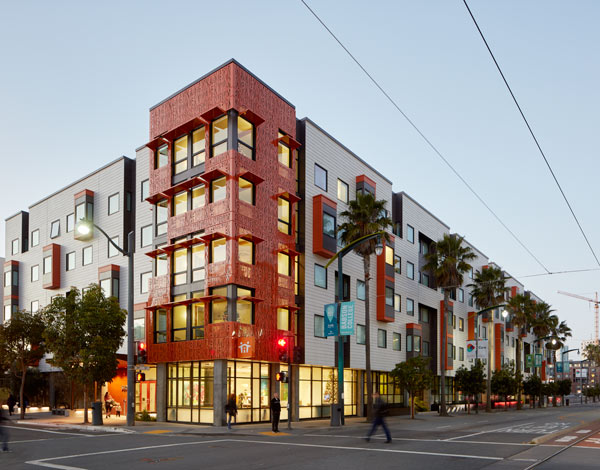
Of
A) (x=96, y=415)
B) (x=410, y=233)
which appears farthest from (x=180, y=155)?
(x=410, y=233)

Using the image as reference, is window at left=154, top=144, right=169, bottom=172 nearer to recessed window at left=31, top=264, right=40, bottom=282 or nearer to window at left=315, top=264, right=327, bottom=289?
window at left=315, top=264, right=327, bottom=289

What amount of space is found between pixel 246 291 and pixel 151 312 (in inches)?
275

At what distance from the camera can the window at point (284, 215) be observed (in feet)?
118

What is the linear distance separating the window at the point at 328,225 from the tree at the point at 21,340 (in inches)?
758

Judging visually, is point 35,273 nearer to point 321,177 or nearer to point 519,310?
point 321,177

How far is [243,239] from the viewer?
1288 inches

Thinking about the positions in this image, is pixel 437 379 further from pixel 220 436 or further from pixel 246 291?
pixel 220 436

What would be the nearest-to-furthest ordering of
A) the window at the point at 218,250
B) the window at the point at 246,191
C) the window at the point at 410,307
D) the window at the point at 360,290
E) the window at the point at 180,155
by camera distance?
1. the window at the point at 218,250
2. the window at the point at 246,191
3. the window at the point at 180,155
4. the window at the point at 360,290
5. the window at the point at 410,307

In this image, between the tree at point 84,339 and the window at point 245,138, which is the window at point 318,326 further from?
the tree at point 84,339

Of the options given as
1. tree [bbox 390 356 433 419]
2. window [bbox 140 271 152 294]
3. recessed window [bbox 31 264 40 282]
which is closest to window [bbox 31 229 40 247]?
recessed window [bbox 31 264 40 282]

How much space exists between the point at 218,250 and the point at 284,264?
508 centimetres

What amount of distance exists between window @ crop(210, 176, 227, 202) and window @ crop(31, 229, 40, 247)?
25017 millimetres

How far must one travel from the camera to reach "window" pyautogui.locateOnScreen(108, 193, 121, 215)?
138ft

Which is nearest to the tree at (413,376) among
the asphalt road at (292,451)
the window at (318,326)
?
the window at (318,326)
